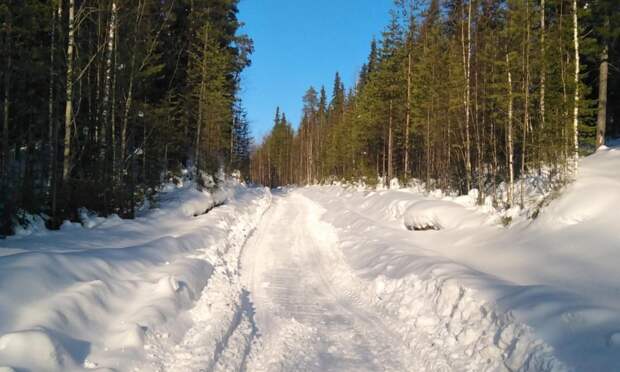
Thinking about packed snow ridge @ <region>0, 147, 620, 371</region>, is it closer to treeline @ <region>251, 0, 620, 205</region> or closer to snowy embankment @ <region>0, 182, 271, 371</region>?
snowy embankment @ <region>0, 182, 271, 371</region>

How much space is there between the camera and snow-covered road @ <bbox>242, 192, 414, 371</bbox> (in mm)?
4875

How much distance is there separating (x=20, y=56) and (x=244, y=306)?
9.98 m

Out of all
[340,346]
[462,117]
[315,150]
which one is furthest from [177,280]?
[315,150]

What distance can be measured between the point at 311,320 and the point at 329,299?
4.22ft

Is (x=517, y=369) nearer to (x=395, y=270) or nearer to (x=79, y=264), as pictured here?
(x=395, y=270)

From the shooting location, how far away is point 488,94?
1717 cm

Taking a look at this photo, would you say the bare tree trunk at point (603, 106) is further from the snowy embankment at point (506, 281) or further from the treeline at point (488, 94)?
the snowy embankment at point (506, 281)

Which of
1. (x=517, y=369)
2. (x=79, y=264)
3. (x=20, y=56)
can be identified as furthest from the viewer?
(x=20, y=56)

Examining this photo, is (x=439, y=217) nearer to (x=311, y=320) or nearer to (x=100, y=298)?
(x=311, y=320)

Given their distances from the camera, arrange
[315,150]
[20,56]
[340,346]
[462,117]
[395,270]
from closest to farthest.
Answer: [340,346], [395,270], [20,56], [462,117], [315,150]

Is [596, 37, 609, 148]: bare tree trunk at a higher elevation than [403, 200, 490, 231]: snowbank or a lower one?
higher

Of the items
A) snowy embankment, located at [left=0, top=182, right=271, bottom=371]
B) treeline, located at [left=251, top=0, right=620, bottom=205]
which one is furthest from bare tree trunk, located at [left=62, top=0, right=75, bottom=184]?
treeline, located at [left=251, top=0, right=620, bottom=205]

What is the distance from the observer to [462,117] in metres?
19.7

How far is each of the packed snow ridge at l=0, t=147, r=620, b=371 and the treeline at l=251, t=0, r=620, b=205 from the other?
2.50 meters
